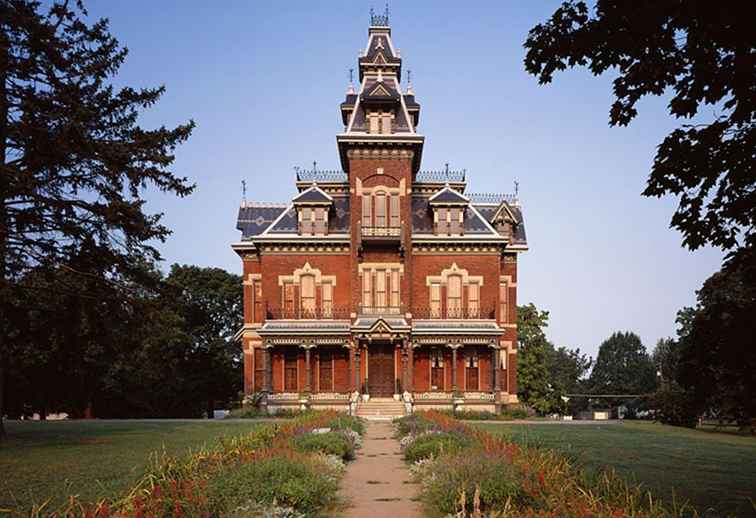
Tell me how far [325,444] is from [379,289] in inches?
1075

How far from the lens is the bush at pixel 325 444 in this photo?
15195 millimetres

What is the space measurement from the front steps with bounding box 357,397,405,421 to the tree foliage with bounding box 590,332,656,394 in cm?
6282

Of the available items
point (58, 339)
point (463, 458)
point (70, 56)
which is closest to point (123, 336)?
point (58, 339)

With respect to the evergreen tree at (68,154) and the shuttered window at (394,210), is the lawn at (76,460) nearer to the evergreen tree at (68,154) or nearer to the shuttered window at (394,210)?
the evergreen tree at (68,154)

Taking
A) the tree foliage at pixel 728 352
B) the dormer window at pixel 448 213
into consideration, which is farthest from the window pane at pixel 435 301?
the tree foliage at pixel 728 352

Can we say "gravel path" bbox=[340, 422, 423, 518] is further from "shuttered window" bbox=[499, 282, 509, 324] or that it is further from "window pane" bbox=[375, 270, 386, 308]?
"shuttered window" bbox=[499, 282, 509, 324]

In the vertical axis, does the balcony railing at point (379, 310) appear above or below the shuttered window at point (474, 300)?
below

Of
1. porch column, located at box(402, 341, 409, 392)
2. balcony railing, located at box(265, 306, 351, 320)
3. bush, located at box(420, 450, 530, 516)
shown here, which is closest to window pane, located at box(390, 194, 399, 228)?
balcony railing, located at box(265, 306, 351, 320)

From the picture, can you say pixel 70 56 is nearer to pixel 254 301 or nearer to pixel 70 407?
pixel 254 301

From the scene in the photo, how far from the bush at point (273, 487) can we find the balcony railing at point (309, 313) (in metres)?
31.8

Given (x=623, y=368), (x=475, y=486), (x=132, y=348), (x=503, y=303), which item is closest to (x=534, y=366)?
(x=503, y=303)

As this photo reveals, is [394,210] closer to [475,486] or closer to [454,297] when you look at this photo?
[454,297]

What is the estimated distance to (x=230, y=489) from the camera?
873 centimetres

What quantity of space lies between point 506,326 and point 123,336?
29.1 meters
